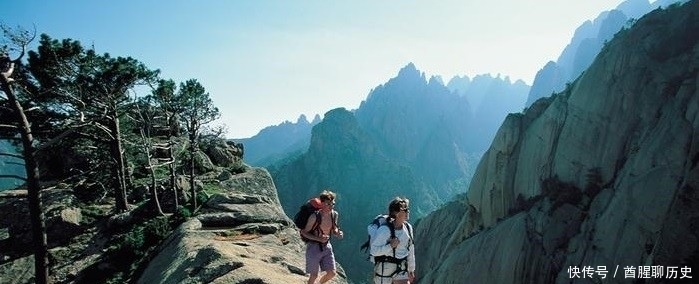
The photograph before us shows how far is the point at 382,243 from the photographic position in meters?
8.05

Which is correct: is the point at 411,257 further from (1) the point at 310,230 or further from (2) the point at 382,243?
(1) the point at 310,230

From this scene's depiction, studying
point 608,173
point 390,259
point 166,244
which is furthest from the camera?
point 608,173

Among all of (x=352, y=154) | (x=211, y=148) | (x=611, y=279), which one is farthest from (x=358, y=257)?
(x=611, y=279)

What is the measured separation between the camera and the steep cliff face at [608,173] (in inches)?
905

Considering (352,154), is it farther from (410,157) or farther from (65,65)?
(65,65)

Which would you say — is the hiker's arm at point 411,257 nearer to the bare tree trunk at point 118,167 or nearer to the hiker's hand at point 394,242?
the hiker's hand at point 394,242

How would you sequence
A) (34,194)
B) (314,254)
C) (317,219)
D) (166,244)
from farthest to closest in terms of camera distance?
1. (166,244)
2. (34,194)
3. (314,254)
4. (317,219)

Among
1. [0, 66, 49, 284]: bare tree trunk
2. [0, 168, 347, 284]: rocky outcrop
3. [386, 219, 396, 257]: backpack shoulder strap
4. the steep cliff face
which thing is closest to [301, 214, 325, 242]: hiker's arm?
[0, 168, 347, 284]: rocky outcrop

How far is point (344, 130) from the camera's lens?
165625mm

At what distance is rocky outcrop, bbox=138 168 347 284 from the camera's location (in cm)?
1124

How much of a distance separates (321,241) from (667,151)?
76.4 ft

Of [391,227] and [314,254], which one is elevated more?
[391,227]

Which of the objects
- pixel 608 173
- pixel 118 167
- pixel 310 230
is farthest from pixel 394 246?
pixel 608 173

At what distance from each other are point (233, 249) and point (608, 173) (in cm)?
2676
